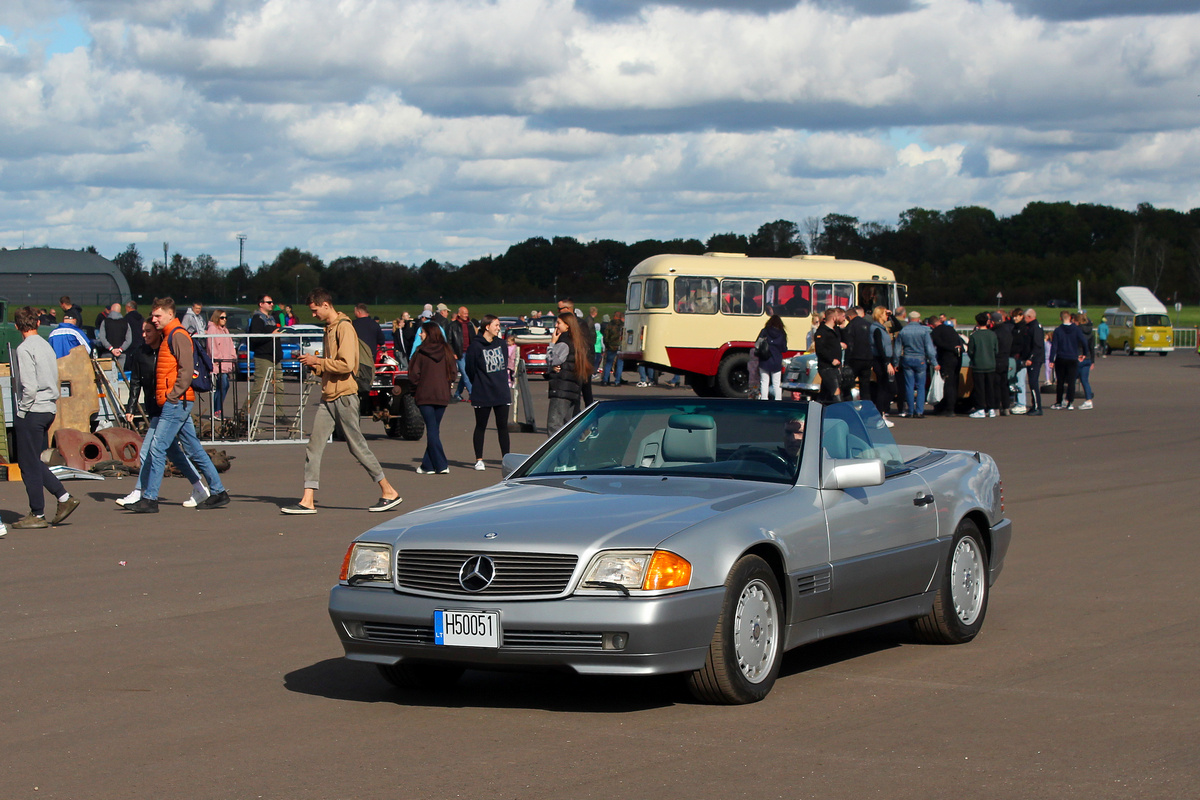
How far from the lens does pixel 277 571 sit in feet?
31.9

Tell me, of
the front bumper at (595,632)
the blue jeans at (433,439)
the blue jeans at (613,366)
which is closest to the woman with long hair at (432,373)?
the blue jeans at (433,439)

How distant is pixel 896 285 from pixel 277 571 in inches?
1096

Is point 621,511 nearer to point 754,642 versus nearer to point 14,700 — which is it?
point 754,642

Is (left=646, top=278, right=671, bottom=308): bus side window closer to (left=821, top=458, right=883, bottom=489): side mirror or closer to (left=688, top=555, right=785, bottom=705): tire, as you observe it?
(left=821, top=458, right=883, bottom=489): side mirror

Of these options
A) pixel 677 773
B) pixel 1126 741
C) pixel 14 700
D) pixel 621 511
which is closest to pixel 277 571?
pixel 14 700

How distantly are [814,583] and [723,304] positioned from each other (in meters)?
27.3

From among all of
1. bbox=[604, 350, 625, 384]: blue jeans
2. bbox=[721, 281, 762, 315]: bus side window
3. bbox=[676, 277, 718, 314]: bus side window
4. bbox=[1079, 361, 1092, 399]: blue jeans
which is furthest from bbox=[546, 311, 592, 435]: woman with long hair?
bbox=[604, 350, 625, 384]: blue jeans

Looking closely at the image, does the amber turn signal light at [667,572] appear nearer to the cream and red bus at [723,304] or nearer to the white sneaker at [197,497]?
the white sneaker at [197,497]

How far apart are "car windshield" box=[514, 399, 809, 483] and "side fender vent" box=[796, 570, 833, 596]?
489 mm

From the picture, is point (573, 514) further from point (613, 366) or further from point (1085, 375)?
point (613, 366)

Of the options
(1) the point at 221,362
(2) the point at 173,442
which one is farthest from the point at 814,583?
(1) the point at 221,362

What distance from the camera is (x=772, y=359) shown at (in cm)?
2417

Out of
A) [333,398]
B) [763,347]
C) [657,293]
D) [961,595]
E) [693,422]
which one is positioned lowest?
[961,595]

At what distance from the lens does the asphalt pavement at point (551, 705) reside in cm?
484
